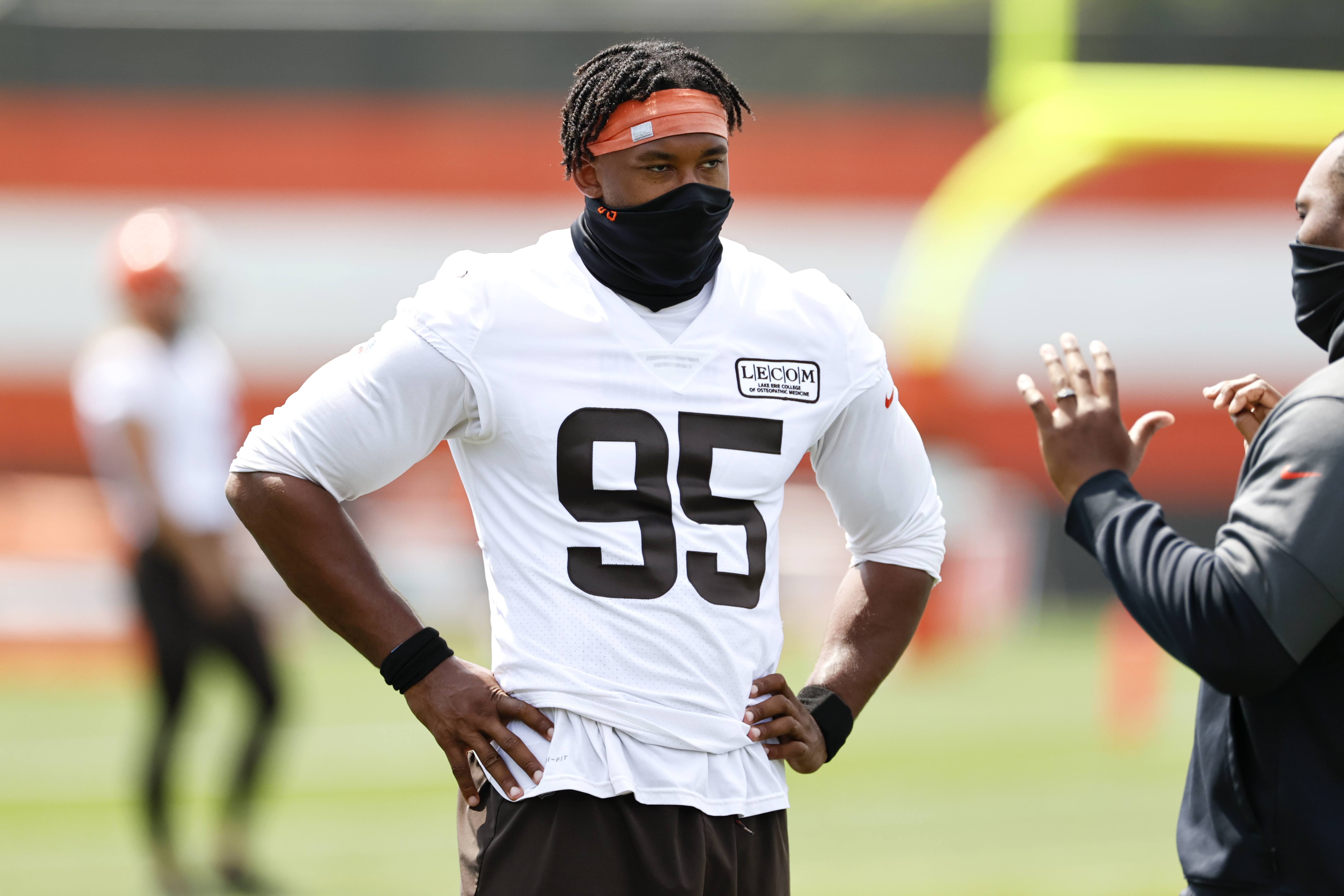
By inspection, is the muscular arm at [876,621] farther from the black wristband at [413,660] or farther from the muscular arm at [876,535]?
the black wristband at [413,660]

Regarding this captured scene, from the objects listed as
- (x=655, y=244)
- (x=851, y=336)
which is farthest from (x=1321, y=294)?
(x=655, y=244)

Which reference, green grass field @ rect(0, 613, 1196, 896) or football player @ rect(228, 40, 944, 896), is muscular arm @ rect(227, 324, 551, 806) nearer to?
football player @ rect(228, 40, 944, 896)

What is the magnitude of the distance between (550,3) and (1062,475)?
16749mm

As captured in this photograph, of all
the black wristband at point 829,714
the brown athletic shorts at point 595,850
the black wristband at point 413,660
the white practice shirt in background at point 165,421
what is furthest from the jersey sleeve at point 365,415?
the white practice shirt in background at point 165,421

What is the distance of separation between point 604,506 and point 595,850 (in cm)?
51

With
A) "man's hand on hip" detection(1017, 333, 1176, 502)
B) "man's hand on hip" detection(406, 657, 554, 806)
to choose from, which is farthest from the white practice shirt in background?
"man's hand on hip" detection(1017, 333, 1176, 502)

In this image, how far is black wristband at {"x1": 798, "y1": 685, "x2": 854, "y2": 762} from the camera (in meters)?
2.41

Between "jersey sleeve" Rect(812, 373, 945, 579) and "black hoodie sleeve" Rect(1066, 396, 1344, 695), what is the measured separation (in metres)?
0.54

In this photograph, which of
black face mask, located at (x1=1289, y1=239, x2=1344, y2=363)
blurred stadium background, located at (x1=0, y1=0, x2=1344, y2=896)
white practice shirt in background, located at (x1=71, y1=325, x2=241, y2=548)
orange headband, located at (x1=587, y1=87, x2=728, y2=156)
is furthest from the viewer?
blurred stadium background, located at (x1=0, y1=0, x2=1344, y2=896)

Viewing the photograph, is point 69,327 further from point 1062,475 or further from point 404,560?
point 1062,475

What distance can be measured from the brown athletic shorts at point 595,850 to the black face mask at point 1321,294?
1161 mm

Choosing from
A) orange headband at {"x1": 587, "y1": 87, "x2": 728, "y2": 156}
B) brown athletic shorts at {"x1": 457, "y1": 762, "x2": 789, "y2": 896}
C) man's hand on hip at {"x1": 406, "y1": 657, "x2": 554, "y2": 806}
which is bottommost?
brown athletic shorts at {"x1": 457, "y1": 762, "x2": 789, "y2": 896}

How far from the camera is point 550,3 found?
17828 mm

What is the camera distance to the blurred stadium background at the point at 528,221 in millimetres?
11539
